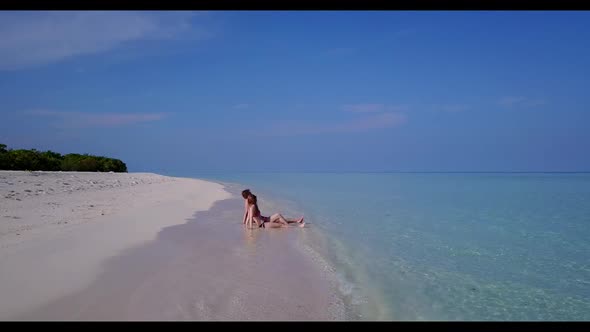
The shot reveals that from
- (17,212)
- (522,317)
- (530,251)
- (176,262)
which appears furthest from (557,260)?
(17,212)

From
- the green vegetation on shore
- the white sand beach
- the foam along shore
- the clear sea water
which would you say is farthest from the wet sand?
the green vegetation on shore

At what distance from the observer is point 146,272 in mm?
6113

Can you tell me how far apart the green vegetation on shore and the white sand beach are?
2495cm

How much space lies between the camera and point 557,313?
570 centimetres

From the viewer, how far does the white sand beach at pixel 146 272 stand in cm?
462

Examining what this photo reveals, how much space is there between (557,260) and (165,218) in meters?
9.60

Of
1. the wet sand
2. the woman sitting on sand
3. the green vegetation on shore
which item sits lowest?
the wet sand

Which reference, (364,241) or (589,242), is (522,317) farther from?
(589,242)

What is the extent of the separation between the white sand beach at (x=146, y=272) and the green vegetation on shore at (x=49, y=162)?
25.0 m

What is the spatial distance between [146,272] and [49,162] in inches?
1413

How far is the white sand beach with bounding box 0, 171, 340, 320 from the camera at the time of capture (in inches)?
182

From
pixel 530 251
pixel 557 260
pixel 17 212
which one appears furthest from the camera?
pixel 17 212

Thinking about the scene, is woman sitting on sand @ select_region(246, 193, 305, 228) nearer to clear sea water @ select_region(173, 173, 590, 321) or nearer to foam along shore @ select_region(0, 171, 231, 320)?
clear sea water @ select_region(173, 173, 590, 321)
